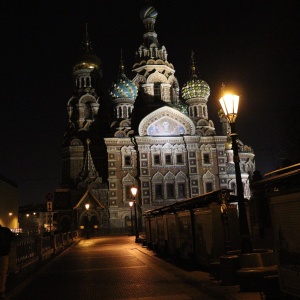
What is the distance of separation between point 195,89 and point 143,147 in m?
12.0

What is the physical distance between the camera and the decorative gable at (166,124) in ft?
162

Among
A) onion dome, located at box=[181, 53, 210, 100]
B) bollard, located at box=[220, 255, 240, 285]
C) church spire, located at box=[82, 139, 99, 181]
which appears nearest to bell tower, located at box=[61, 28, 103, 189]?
church spire, located at box=[82, 139, 99, 181]

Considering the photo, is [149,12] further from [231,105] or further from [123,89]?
[231,105]

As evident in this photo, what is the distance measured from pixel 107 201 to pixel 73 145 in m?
9.45

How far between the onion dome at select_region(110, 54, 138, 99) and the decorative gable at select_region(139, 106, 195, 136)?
5161 mm

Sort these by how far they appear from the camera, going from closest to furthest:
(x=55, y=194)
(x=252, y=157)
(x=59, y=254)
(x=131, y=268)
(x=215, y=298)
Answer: (x=215, y=298)
(x=131, y=268)
(x=59, y=254)
(x=55, y=194)
(x=252, y=157)

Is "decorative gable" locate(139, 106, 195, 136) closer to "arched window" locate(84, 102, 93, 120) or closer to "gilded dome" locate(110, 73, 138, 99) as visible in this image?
"gilded dome" locate(110, 73, 138, 99)

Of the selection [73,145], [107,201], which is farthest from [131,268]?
[73,145]

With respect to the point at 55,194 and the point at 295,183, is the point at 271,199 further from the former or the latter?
the point at 55,194

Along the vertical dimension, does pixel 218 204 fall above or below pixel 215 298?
above

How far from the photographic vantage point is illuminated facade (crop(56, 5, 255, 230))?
4816cm

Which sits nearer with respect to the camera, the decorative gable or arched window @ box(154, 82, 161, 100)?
the decorative gable

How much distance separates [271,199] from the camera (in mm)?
7223

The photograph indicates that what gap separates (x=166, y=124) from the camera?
1970 inches
